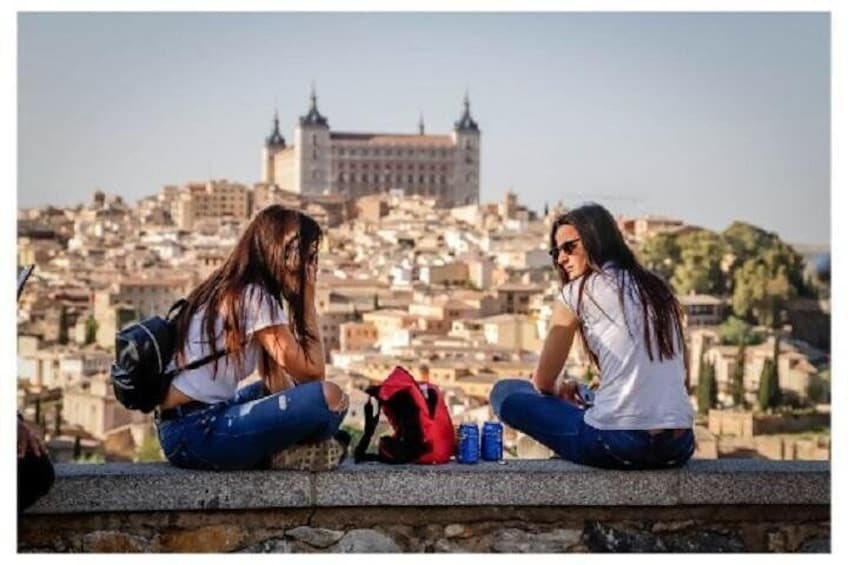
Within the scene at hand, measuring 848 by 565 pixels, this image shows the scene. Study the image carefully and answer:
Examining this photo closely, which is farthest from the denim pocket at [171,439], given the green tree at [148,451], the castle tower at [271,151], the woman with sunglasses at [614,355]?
the castle tower at [271,151]

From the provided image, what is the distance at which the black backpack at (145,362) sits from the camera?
227 centimetres

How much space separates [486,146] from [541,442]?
275ft

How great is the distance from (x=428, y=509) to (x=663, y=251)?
169 ft

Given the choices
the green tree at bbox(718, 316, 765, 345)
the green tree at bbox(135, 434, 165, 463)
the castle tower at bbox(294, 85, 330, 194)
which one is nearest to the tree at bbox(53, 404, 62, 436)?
the green tree at bbox(135, 434, 165, 463)

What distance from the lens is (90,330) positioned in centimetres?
5191

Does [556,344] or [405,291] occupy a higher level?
[405,291]

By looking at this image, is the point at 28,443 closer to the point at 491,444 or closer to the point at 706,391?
the point at 491,444

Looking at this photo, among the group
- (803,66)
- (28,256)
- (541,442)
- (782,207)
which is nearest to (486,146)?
(28,256)

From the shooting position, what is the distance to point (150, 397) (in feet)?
7.50

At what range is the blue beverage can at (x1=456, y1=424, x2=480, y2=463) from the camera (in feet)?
7.84

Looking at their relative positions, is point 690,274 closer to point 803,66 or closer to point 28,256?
point 28,256

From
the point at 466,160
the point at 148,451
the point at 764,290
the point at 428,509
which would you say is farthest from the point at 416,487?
the point at 466,160

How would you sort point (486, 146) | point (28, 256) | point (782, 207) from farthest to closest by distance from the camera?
point (486, 146), point (28, 256), point (782, 207)

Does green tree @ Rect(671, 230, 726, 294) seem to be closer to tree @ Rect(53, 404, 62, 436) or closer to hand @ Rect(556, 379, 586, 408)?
tree @ Rect(53, 404, 62, 436)
